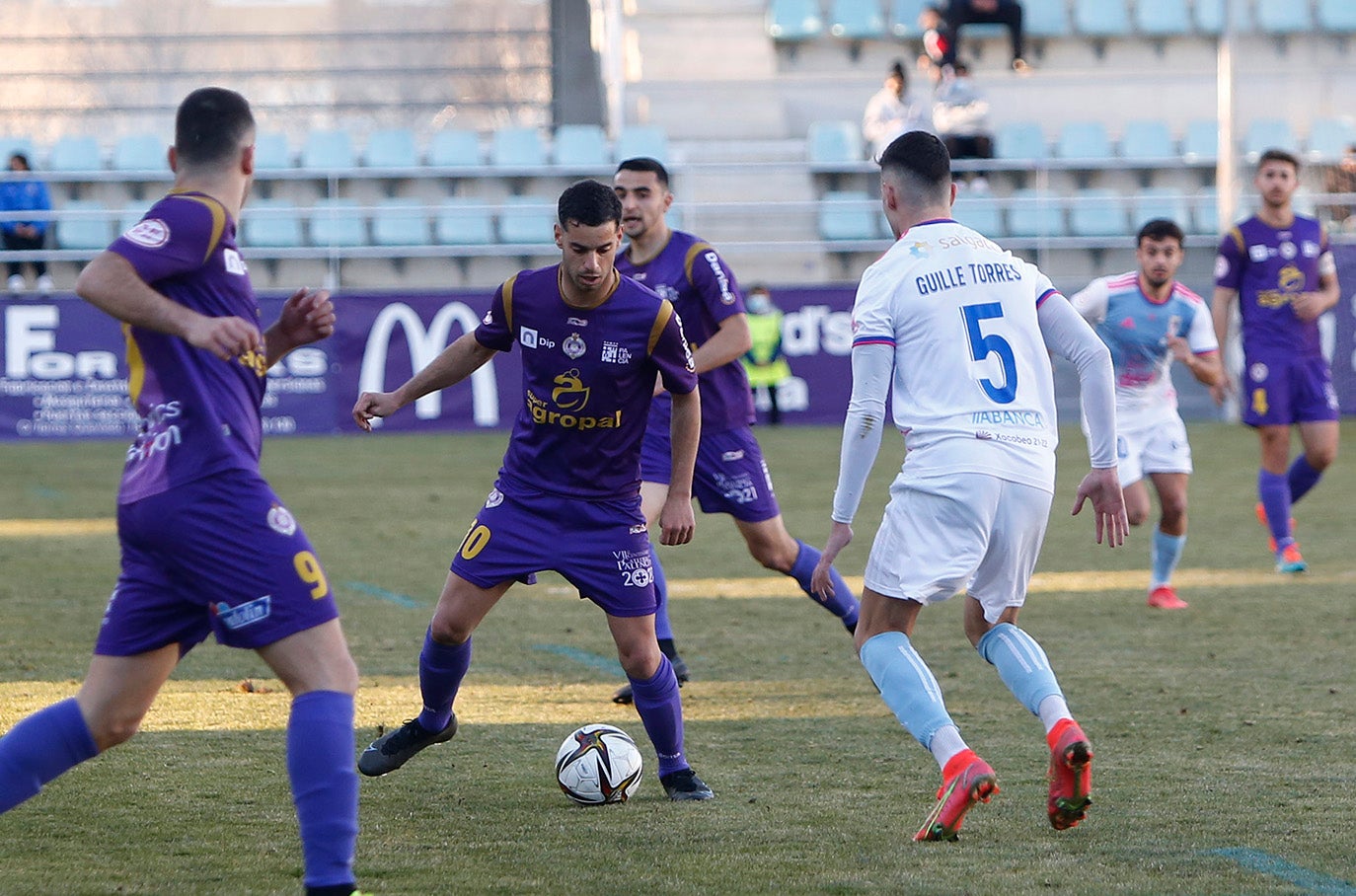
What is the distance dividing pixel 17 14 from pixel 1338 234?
89.7 ft

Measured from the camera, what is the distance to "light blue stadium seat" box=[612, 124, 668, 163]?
2248 cm

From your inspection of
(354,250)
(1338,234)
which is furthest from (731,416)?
(1338,234)

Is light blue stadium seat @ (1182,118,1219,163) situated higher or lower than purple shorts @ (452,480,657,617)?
higher

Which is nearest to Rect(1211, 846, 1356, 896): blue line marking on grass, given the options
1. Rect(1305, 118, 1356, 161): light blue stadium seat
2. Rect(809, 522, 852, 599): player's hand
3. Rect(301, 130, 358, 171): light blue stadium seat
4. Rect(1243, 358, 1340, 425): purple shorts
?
Rect(809, 522, 852, 599): player's hand

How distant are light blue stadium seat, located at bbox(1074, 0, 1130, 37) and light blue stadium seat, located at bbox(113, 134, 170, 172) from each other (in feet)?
45.1

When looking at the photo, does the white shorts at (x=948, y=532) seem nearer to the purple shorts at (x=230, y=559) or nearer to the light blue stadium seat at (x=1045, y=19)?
the purple shorts at (x=230, y=559)

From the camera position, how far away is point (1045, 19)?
26.2 metres

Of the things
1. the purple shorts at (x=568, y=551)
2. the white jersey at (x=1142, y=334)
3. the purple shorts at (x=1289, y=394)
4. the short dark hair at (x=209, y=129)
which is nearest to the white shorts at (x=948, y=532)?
the purple shorts at (x=568, y=551)

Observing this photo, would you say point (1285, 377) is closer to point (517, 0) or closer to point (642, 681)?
point (642, 681)

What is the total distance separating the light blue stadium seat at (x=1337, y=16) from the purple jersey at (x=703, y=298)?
72.4 ft

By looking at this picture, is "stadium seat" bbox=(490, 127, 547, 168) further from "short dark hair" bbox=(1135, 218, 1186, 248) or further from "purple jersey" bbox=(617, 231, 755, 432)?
"purple jersey" bbox=(617, 231, 755, 432)

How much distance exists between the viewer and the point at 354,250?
820 inches

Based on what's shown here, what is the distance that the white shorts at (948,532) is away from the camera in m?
4.57

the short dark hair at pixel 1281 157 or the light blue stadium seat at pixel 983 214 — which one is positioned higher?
the light blue stadium seat at pixel 983 214
